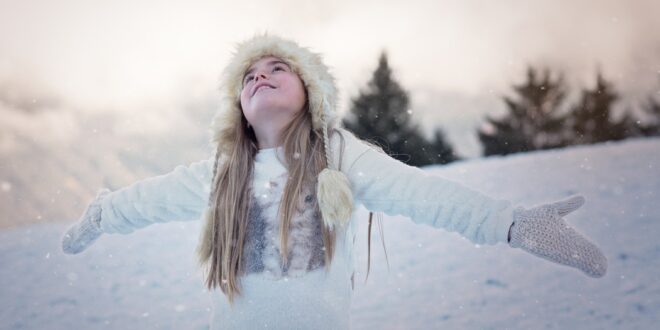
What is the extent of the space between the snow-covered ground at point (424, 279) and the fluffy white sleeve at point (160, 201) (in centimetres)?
28

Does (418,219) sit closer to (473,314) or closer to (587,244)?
(587,244)

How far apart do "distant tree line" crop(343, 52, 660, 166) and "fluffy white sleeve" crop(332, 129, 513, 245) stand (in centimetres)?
759

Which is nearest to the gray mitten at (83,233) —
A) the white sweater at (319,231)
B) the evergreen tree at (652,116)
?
the white sweater at (319,231)

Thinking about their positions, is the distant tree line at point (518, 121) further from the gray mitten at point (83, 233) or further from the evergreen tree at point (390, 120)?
the gray mitten at point (83, 233)

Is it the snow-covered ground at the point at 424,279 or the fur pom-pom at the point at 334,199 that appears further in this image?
the snow-covered ground at the point at 424,279

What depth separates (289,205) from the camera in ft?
5.30

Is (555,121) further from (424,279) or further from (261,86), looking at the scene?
(261,86)

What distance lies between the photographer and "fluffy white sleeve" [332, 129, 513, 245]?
143 cm

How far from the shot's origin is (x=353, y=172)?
170 centimetres

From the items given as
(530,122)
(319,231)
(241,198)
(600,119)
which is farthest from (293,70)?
(530,122)

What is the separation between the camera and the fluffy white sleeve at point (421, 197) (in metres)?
1.43

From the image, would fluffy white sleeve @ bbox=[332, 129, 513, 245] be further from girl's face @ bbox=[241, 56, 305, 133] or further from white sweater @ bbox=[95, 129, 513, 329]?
girl's face @ bbox=[241, 56, 305, 133]

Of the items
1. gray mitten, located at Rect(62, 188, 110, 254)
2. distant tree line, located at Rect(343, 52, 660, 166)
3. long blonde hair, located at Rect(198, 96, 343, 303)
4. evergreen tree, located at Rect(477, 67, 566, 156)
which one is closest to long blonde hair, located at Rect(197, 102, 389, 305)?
long blonde hair, located at Rect(198, 96, 343, 303)

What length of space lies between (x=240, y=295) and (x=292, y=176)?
0.47 m
